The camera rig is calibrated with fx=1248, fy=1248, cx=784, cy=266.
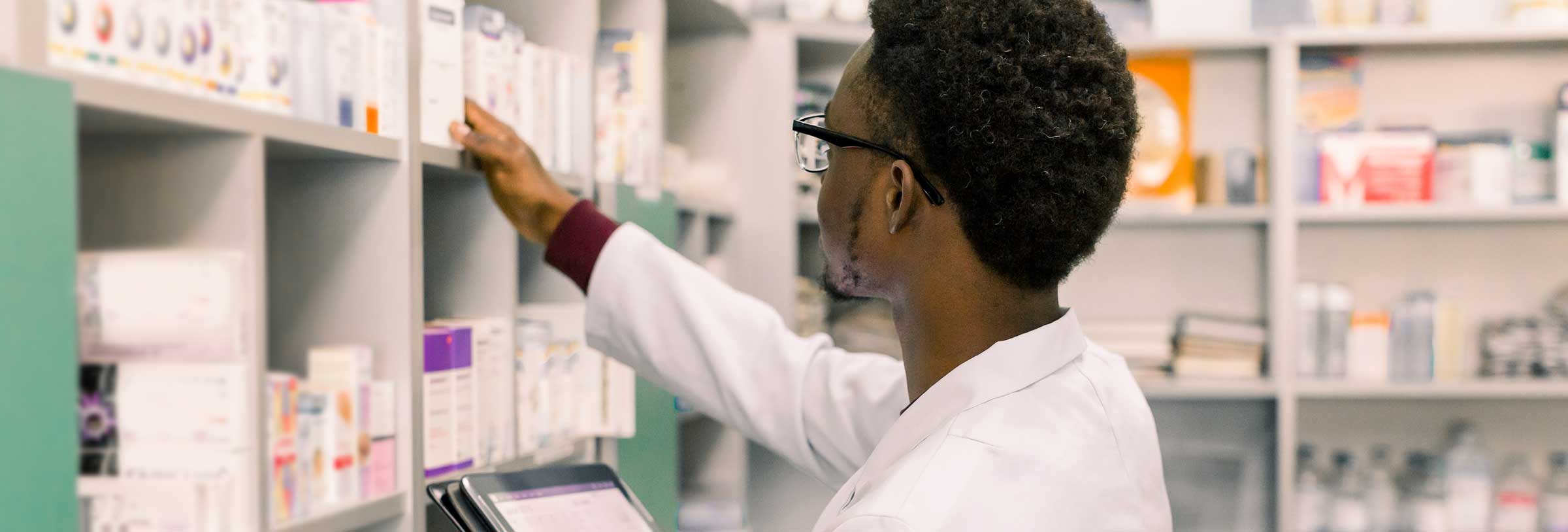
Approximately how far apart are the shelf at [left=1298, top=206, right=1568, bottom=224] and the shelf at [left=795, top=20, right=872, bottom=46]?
1.30 m

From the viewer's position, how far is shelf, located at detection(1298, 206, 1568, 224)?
329cm

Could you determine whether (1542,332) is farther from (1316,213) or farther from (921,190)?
(921,190)

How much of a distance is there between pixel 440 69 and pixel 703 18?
1.39 m

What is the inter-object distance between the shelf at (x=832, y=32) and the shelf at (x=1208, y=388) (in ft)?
3.98

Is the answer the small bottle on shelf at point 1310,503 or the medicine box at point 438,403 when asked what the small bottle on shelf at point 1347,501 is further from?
the medicine box at point 438,403

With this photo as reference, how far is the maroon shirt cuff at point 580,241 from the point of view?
172 centimetres

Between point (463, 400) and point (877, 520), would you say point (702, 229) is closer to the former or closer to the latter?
point (463, 400)

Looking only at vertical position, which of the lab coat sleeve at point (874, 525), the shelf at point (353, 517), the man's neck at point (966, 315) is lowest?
the shelf at point (353, 517)

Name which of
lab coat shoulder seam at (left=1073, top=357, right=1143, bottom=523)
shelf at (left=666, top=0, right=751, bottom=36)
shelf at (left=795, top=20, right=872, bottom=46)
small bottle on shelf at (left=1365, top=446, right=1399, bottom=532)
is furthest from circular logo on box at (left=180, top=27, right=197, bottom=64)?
small bottle on shelf at (left=1365, top=446, right=1399, bottom=532)

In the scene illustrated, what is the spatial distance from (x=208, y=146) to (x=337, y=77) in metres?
0.21

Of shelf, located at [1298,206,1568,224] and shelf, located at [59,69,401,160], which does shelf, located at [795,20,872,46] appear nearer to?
shelf, located at [1298,206,1568,224]

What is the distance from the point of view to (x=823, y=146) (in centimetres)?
140

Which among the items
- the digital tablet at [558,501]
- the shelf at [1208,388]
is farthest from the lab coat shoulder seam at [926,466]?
the shelf at [1208,388]

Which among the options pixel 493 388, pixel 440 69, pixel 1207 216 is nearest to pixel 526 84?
pixel 440 69
